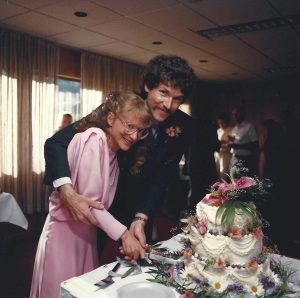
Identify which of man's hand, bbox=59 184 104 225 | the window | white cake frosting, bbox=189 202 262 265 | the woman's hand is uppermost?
the window

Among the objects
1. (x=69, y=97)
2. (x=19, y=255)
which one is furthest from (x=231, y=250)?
(x=69, y=97)

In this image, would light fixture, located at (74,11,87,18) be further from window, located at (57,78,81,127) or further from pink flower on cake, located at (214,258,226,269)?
pink flower on cake, located at (214,258,226,269)

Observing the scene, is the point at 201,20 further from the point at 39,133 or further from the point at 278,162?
the point at 39,133

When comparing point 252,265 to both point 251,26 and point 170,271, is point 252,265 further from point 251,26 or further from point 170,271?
point 251,26

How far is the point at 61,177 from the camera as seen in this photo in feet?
5.01

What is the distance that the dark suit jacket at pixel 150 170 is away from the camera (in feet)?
6.29

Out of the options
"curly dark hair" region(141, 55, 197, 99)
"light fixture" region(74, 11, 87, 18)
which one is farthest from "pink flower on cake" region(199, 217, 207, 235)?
"light fixture" region(74, 11, 87, 18)

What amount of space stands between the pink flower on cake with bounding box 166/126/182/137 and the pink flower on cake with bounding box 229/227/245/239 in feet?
3.11

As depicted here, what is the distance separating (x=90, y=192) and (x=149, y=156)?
58 cm

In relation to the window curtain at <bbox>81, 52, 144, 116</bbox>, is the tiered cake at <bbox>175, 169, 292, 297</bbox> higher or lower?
lower

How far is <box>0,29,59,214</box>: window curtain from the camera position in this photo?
5613 mm

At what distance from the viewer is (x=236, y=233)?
4.01ft

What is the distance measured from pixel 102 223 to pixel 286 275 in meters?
0.77

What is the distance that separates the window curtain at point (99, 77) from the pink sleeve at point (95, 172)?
17.2 ft
